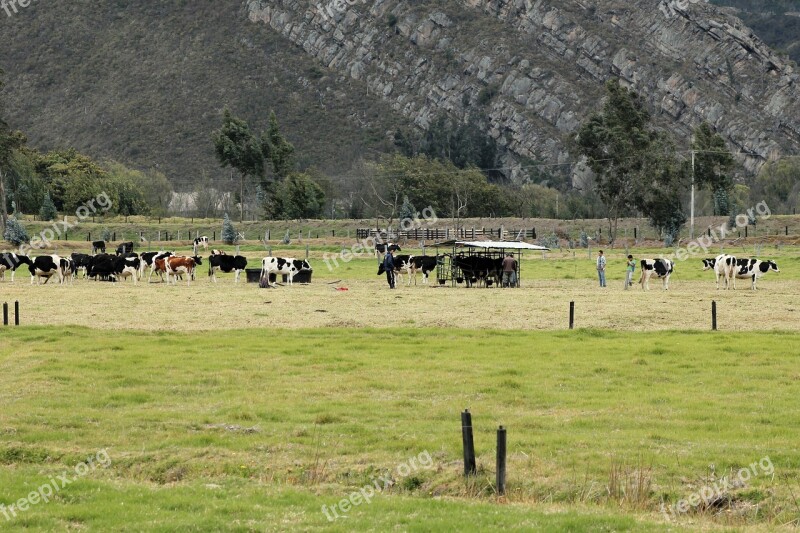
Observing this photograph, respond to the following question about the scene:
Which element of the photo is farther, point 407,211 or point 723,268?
point 407,211

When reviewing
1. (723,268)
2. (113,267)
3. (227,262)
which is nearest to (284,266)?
(227,262)

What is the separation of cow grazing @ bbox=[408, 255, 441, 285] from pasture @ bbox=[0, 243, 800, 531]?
15.5 metres

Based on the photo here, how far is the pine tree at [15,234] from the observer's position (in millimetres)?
93438

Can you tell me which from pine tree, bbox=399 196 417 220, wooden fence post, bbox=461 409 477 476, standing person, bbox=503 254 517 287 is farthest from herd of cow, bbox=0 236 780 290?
pine tree, bbox=399 196 417 220

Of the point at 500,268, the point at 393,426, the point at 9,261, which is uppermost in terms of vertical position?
the point at 9,261

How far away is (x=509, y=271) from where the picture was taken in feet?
175

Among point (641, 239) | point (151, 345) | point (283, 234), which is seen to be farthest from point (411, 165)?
point (151, 345)

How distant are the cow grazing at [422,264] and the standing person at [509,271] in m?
4.40

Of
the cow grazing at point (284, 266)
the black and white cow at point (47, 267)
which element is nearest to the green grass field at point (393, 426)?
the cow grazing at point (284, 266)

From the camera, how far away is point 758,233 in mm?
106812

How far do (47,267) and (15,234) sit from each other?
4043 centimetres

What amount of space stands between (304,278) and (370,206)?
92358 mm

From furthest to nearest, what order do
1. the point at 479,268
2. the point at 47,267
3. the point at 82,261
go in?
1. the point at 82,261
2. the point at 47,267
3. the point at 479,268

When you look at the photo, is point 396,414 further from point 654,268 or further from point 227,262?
point 227,262
